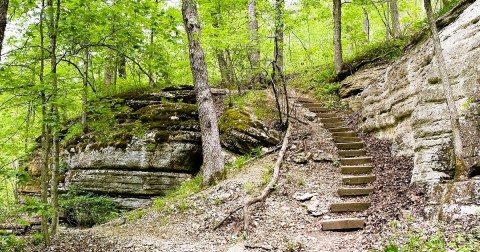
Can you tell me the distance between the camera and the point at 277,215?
7508 mm

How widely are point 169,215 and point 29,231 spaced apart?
5.88m

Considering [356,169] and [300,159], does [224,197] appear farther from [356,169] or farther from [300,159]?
[356,169]

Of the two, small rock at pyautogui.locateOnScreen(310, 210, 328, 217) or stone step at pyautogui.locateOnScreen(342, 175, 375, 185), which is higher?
stone step at pyautogui.locateOnScreen(342, 175, 375, 185)

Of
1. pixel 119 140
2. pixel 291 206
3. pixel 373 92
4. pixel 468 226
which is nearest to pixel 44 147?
pixel 119 140

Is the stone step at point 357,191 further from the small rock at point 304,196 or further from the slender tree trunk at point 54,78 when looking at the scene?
the slender tree trunk at point 54,78

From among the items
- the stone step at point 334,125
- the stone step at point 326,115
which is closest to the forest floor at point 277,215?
the stone step at point 334,125

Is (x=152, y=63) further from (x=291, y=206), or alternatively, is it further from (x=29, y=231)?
(x=29, y=231)

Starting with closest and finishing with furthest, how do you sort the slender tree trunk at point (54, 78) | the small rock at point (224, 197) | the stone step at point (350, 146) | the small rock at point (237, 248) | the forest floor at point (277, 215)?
the small rock at point (237, 248), the forest floor at point (277, 215), the slender tree trunk at point (54, 78), the small rock at point (224, 197), the stone step at point (350, 146)

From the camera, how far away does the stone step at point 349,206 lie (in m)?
7.36

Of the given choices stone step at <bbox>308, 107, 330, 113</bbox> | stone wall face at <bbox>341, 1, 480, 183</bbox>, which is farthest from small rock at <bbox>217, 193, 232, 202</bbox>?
stone step at <bbox>308, 107, 330, 113</bbox>

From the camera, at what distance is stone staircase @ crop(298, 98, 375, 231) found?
6.77 m

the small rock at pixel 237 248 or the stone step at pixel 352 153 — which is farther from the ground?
the stone step at pixel 352 153

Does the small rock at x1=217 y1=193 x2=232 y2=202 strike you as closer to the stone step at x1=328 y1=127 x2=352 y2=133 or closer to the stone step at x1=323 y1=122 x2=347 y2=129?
the stone step at x1=328 y1=127 x2=352 y2=133

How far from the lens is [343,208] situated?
292 inches
